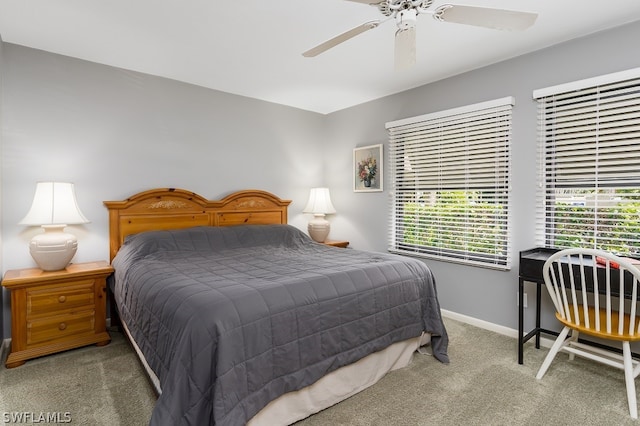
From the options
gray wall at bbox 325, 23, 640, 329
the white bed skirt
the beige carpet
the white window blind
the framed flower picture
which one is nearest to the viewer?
the white bed skirt

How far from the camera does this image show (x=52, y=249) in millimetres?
2596

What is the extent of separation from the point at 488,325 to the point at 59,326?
356 cm

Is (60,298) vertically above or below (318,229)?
below

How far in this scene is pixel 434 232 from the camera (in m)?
3.58

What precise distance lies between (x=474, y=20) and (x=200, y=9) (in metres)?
1.67

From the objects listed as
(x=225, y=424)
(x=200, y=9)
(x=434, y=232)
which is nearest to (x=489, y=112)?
(x=434, y=232)

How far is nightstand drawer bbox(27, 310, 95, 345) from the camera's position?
247cm

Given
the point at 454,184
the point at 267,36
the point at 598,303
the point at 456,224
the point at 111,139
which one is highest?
the point at 267,36

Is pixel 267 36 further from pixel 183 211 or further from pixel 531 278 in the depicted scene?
pixel 531 278

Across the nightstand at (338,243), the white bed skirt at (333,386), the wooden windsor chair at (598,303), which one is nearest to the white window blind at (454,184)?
the nightstand at (338,243)

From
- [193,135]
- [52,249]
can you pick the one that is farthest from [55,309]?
[193,135]

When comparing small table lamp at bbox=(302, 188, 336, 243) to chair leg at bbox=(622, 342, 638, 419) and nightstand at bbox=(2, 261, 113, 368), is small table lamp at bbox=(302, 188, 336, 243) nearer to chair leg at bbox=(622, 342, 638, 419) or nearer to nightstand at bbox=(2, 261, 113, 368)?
nightstand at bbox=(2, 261, 113, 368)

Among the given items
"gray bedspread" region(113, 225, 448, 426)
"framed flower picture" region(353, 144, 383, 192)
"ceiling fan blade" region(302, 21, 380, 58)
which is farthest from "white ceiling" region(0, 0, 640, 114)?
"gray bedspread" region(113, 225, 448, 426)

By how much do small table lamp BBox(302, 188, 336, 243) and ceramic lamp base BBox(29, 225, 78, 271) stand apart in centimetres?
248
